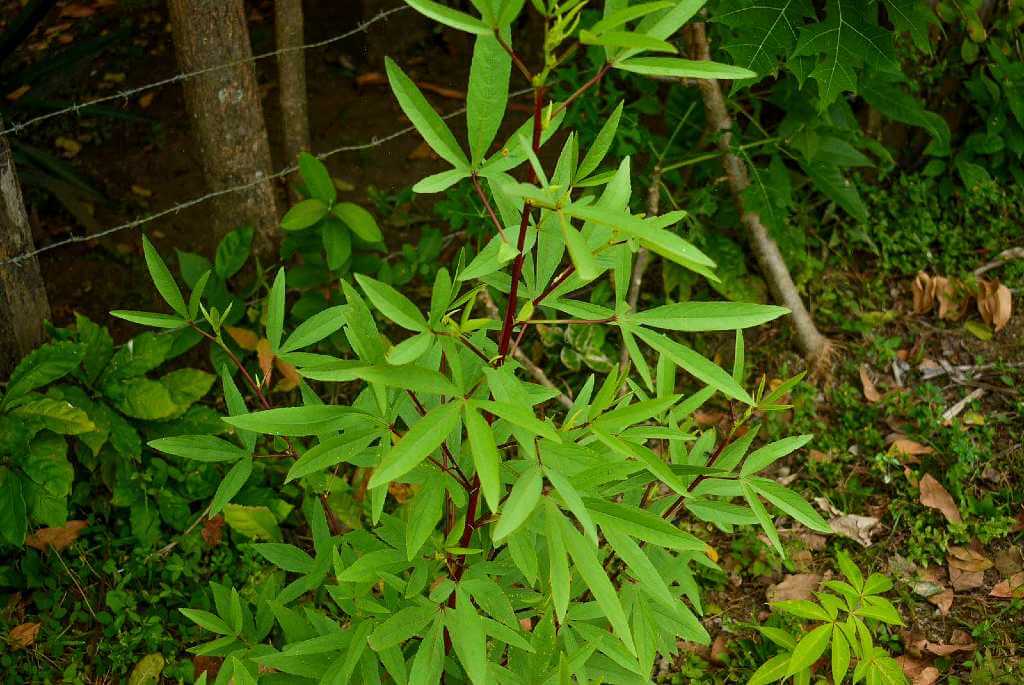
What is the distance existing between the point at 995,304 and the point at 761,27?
1.59 m

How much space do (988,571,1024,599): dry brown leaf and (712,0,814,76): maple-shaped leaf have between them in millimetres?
1697

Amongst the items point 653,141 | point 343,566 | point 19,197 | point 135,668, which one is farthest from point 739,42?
point 135,668

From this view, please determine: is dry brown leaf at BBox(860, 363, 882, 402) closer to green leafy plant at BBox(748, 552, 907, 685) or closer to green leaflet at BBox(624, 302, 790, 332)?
green leafy plant at BBox(748, 552, 907, 685)

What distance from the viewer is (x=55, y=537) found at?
3.04m

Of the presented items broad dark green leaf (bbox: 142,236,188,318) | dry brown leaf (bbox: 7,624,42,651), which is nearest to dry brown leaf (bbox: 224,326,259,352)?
dry brown leaf (bbox: 7,624,42,651)

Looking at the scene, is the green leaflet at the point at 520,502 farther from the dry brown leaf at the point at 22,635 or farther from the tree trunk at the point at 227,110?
the tree trunk at the point at 227,110

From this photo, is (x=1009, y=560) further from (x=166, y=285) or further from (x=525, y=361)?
(x=166, y=285)

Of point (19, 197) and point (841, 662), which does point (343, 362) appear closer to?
point (841, 662)

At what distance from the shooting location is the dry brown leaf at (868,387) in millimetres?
3514

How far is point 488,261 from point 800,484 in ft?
7.49

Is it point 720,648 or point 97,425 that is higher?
point 97,425

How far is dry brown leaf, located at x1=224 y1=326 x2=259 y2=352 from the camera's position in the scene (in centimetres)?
338

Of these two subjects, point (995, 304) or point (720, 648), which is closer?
point (720, 648)

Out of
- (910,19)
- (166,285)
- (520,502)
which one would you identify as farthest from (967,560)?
(166,285)
